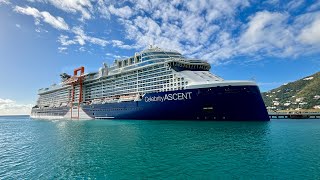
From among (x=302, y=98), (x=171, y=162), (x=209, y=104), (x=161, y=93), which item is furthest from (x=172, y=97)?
(x=302, y=98)

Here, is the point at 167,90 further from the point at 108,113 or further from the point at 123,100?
the point at 108,113

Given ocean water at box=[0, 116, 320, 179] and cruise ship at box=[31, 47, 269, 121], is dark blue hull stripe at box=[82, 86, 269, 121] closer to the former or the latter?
cruise ship at box=[31, 47, 269, 121]

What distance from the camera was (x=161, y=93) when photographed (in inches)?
1517

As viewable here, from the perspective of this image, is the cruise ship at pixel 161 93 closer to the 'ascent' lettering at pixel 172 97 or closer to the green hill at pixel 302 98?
the 'ascent' lettering at pixel 172 97

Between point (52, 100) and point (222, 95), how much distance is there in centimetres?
7279

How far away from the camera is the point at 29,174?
11250 mm

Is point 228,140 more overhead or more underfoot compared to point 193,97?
more underfoot

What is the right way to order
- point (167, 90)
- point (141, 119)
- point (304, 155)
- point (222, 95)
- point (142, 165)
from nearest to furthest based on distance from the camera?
1. point (142, 165)
2. point (304, 155)
3. point (222, 95)
4. point (167, 90)
5. point (141, 119)

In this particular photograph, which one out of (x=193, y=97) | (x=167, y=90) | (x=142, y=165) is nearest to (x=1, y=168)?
(x=142, y=165)

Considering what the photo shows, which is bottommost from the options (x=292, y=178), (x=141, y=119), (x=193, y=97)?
(x=292, y=178)

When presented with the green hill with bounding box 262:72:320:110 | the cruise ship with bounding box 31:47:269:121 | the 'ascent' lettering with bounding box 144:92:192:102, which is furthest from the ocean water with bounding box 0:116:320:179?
the green hill with bounding box 262:72:320:110

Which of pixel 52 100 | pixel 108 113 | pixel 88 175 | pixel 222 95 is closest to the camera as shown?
pixel 88 175

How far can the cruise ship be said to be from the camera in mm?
33562

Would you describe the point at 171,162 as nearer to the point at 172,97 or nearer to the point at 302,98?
the point at 172,97
